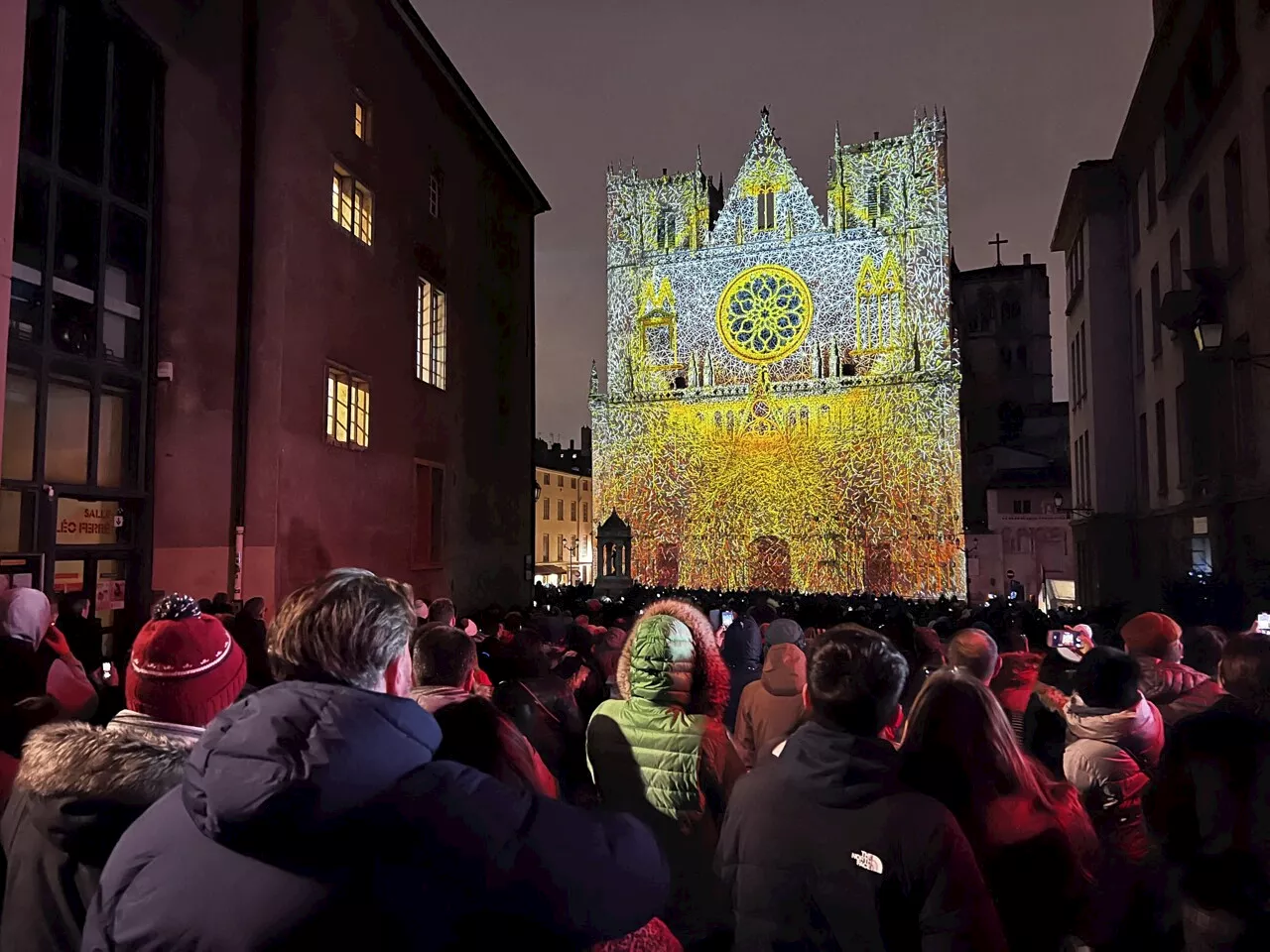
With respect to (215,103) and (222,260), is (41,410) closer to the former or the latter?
(222,260)

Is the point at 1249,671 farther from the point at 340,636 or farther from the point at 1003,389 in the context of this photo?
the point at 1003,389

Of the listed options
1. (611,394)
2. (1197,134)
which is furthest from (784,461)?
(1197,134)

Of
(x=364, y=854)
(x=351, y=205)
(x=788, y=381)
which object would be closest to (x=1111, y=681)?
(x=364, y=854)

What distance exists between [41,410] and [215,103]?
5.05 metres

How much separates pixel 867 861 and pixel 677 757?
1317 millimetres

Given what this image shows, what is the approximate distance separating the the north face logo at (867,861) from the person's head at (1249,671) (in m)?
2.29

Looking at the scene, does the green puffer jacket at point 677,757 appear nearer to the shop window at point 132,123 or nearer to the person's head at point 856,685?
the person's head at point 856,685

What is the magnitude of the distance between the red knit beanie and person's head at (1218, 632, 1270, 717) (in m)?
3.85

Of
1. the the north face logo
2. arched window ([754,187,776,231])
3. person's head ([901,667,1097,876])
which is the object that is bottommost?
the the north face logo

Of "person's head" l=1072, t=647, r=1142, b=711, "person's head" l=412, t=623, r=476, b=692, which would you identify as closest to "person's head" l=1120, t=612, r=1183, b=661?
"person's head" l=1072, t=647, r=1142, b=711

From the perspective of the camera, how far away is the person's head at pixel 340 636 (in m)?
1.84

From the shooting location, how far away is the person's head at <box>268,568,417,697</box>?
1.84 meters

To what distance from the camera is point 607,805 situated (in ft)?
11.5

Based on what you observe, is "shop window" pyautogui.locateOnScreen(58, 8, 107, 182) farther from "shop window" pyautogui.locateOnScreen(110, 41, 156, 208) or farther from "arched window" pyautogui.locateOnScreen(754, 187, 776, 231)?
"arched window" pyautogui.locateOnScreen(754, 187, 776, 231)
